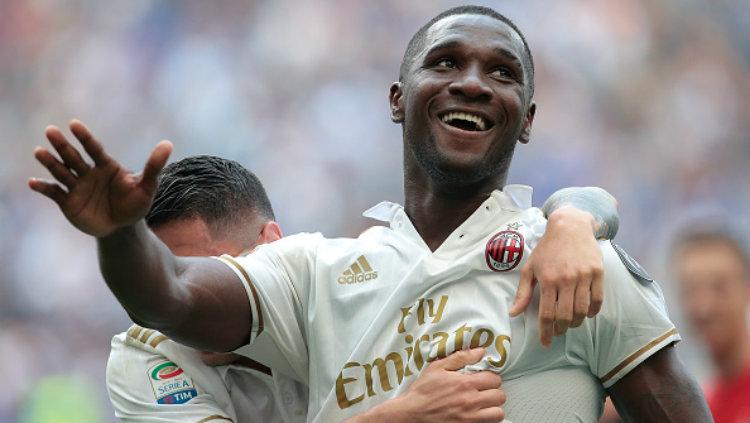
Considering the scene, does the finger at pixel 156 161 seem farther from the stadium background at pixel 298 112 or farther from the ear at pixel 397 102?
the stadium background at pixel 298 112

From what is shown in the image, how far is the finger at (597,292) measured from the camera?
2438mm

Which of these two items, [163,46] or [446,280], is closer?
[446,280]

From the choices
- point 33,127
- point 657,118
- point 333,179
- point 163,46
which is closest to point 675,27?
point 657,118

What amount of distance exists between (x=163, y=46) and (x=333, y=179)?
1.97 metres

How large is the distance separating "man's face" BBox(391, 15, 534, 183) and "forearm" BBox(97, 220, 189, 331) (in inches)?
30.2

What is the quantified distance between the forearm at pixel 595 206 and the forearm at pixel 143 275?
896 mm

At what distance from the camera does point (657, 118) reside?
27.8 feet

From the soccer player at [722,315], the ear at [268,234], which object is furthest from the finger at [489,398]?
the soccer player at [722,315]

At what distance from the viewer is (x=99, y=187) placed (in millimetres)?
2146

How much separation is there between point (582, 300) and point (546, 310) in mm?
81

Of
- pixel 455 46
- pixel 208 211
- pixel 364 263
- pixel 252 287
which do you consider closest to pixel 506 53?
pixel 455 46

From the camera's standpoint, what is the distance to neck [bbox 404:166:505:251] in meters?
2.98

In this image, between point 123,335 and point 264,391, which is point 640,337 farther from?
point 123,335

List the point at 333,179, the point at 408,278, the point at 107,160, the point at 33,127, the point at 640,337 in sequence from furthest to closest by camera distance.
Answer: the point at 33,127
the point at 333,179
the point at 408,278
the point at 640,337
the point at 107,160
